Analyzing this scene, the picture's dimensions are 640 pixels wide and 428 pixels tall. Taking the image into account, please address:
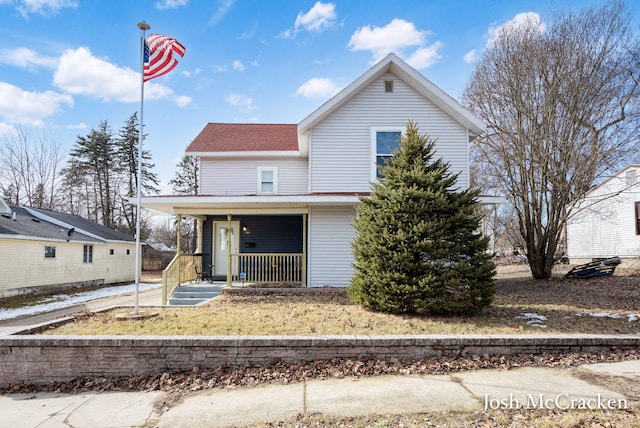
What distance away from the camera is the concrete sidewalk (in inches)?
156

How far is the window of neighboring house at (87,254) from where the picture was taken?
19.6m

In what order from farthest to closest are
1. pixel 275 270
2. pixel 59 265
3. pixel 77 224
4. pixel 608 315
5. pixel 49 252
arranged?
1. pixel 77 224
2. pixel 59 265
3. pixel 49 252
4. pixel 275 270
5. pixel 608 315

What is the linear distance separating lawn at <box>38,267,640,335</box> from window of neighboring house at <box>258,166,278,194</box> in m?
5.17

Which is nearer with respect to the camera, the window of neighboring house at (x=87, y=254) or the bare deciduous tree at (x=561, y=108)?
the bare deciduous tree at (x=561, y=108)

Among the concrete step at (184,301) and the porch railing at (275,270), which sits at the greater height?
the porch railing at (275,270)

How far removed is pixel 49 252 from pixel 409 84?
17.8 metres

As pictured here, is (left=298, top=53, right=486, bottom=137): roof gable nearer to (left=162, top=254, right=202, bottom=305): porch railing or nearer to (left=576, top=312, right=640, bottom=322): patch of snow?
(left=162, top=254, right=202, bottom=305): porch railing

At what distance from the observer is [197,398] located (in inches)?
176

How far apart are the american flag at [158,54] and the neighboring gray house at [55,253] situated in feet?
36.4

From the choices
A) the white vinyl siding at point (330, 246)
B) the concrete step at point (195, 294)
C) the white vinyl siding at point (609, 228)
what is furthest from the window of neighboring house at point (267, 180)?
the white vinyl siding at point (609, 228)

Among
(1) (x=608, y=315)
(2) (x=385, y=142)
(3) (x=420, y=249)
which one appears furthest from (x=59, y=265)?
(1) (x=608, y=315)

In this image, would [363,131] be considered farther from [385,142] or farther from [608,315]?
[608,315]

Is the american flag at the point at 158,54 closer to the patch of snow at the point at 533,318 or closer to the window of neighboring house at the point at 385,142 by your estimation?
the window of neighboring house at the point at 385,142

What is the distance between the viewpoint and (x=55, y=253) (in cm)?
1744
